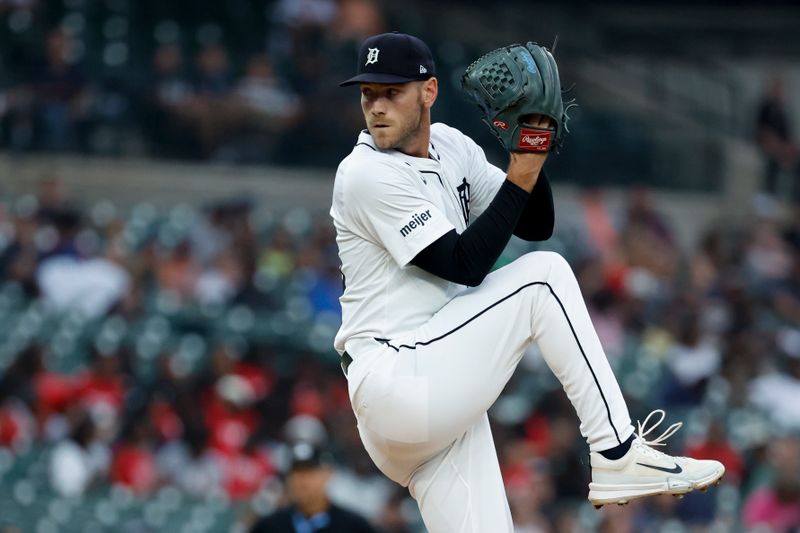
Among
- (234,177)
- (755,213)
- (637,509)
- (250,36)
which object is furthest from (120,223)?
(755,213)

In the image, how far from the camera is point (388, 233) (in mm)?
4348

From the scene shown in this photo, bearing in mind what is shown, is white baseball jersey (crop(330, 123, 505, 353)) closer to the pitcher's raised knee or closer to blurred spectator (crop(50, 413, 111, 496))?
the pitcher's raised knee

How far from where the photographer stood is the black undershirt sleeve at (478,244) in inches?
167

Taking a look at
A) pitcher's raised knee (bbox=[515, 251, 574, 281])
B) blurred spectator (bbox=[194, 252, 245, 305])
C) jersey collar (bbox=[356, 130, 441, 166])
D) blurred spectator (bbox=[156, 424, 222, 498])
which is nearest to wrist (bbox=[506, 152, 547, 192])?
pitcher's raised knee (bbox=[515, 251, 574, 281])

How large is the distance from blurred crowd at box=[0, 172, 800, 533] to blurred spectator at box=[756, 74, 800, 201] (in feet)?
7.85

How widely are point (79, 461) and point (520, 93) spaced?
5.37 metres

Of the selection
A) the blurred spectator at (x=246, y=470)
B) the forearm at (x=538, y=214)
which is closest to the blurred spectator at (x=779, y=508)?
the blurred spectator at (x=246, y=470)

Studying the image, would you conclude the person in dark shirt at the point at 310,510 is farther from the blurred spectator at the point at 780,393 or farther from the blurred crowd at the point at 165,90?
the blurred crowd at the point at 165,90

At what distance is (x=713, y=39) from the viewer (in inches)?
663

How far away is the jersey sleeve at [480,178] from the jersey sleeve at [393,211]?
1.30ft

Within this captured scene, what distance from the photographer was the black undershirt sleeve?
4.23m

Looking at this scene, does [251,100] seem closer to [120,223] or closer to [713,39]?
[120,223]

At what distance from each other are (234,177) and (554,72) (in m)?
8.98

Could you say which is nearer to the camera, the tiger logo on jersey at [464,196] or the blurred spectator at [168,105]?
the tiger logo on jersey at [464,196]
